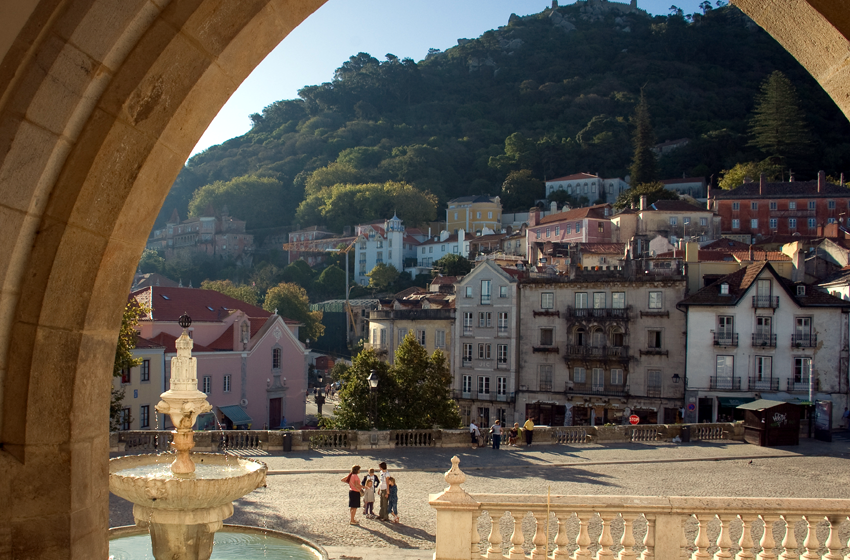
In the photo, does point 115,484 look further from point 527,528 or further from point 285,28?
point 527,528

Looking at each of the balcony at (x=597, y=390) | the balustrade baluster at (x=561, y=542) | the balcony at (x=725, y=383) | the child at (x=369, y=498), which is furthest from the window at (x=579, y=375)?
the balustrade baluster at (x=561, y=542)

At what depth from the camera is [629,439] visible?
2469 centimetres

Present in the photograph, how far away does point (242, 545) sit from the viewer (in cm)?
1040

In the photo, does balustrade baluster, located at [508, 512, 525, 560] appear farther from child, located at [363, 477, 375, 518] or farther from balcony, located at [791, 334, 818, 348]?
balcony, located at [791, 334, 818, 348]

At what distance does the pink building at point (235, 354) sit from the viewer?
116 ft

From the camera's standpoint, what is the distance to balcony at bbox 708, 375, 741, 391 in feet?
115

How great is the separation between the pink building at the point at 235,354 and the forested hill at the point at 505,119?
216ft

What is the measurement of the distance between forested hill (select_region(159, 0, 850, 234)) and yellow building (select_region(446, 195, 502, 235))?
5092 millimetres

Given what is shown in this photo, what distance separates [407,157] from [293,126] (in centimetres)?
4740

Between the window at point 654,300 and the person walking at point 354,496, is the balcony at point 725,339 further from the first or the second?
the person walking at point 354,496

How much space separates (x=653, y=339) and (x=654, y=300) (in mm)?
2023

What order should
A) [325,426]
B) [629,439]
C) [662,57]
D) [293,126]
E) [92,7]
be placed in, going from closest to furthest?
[92,7] → [629,439] → [325,426] → [662,57] → [293,126]

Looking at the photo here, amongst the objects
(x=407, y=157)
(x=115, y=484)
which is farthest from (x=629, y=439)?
(x=407, y=157)

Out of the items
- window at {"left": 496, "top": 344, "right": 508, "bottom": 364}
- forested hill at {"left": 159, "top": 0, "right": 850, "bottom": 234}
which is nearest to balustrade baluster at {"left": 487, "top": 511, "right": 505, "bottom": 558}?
window at {"left": 496, "top": 344, "right": 508, "bottom": 364}
